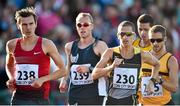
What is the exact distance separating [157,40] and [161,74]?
57 centimetres

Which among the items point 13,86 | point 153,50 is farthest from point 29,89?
point 153,50

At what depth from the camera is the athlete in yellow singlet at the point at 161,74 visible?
13172 mm

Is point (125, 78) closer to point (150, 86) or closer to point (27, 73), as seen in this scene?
point (150, 86)

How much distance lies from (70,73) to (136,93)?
1.22 metres

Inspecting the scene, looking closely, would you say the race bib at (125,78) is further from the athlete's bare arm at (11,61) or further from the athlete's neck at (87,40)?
the athlete's bare arm at (11,61)

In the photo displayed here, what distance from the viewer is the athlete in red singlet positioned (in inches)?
507

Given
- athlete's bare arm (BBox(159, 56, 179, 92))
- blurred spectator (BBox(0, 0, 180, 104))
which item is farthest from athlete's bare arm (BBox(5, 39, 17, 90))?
blurred spectator (BBox(0, 0, 180, 104))

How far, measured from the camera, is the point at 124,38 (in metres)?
12.8

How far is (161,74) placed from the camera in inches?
523

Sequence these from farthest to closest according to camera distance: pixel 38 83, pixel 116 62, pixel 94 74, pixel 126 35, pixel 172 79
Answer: pixel 172 79, pixel 94 74, pixel 126 35, pixel 38 83, pixel 116 62

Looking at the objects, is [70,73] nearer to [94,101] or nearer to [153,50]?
[94,101]

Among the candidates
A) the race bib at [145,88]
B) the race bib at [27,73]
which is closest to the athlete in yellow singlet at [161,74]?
the race bib at [145,88]

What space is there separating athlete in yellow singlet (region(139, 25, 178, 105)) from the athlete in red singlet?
142 cm

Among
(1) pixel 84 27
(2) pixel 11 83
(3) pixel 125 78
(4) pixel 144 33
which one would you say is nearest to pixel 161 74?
(3) pixel 125 78
